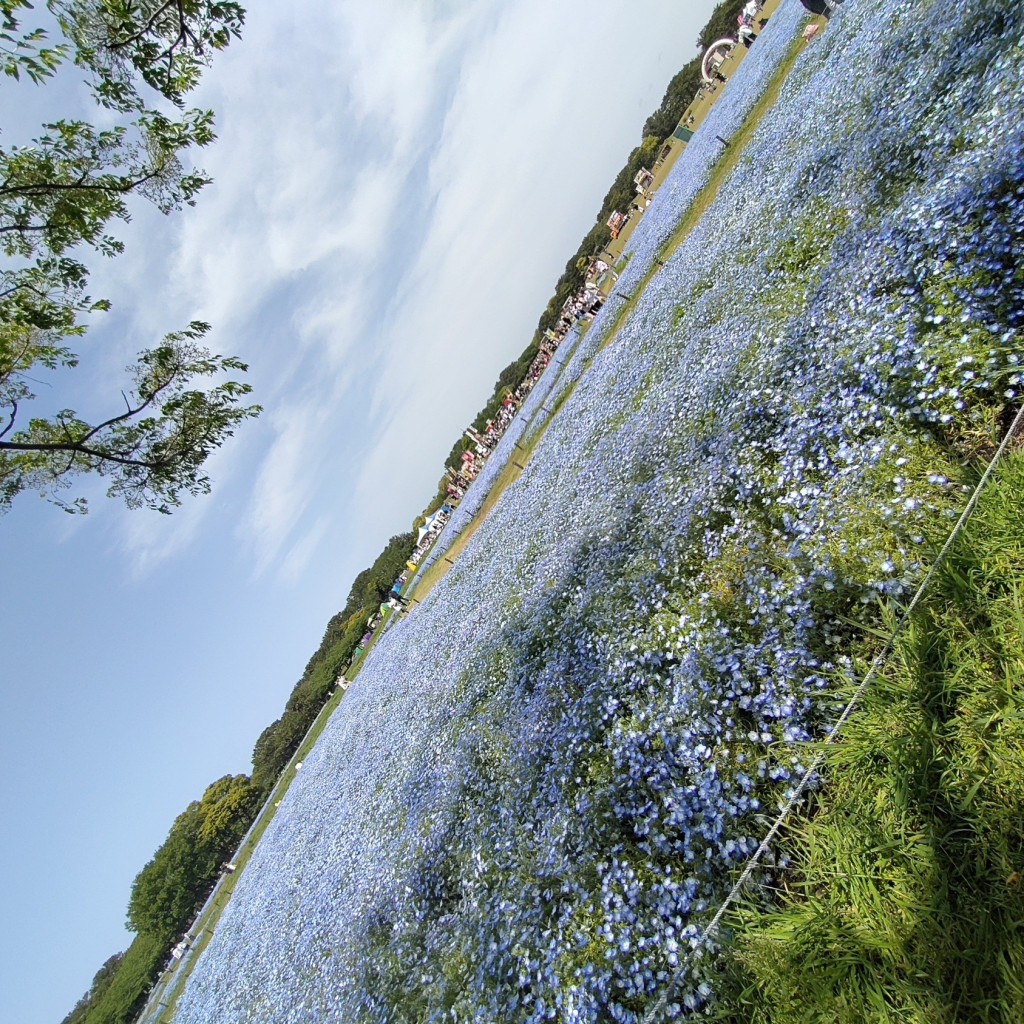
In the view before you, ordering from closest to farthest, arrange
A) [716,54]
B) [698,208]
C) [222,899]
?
[698,208]
[222,899]
[716,54]

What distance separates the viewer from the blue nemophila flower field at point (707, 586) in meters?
6.40

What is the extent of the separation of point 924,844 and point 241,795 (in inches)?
3032

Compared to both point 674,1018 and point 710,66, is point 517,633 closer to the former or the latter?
point 674,1018

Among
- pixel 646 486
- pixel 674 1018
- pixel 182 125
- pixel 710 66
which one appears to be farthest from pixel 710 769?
pixel 710 66

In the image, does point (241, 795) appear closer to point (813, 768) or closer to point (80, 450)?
point (80, 450)

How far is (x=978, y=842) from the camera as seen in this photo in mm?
3967

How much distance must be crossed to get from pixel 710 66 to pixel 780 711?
5679cm

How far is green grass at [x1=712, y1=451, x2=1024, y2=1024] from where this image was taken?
3717 mm

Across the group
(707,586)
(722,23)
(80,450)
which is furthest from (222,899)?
(722,23)

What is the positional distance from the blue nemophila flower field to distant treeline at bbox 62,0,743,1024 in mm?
A: 45838

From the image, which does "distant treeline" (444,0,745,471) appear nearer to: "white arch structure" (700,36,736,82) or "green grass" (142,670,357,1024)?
"white arch structure" (700,36,736,82)

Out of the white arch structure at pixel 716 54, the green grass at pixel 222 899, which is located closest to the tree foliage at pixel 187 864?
the green grass at pixel 222 899

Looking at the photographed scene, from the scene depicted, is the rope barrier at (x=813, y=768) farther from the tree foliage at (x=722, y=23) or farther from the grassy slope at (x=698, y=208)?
the tree foliage at (x=722, y=23)

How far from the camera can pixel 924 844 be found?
4.26m
